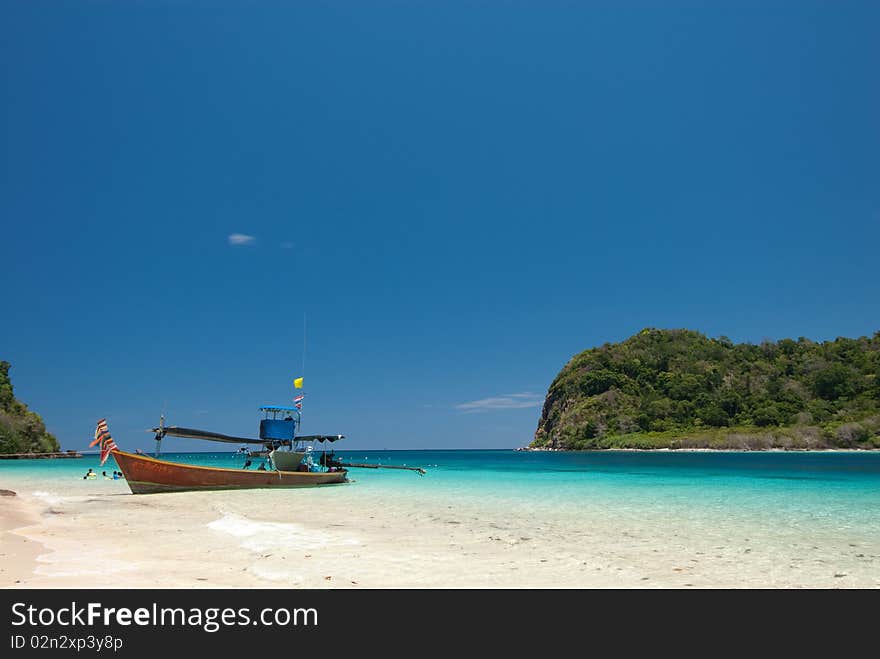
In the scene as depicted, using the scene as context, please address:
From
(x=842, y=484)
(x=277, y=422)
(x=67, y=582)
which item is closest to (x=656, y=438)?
(x=842, y=484)

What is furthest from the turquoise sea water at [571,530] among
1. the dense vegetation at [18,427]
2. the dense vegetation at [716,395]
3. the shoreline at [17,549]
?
the dense vegetation at [716,395]

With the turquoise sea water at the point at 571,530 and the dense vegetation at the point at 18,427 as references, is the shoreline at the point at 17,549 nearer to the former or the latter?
the turquoise sea water at the point at 571,530

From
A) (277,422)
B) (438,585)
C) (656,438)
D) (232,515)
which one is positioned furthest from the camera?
(656,438)

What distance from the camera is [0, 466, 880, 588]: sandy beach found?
8.93 metres

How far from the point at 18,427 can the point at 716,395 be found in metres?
173

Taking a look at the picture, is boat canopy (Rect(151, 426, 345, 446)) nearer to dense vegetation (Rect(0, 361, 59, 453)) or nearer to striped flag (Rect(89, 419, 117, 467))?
striped flag (Rect(89, 419, 117, 467))

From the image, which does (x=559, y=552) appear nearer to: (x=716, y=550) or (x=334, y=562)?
(x=716, y=550)

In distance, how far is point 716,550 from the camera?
12.4m

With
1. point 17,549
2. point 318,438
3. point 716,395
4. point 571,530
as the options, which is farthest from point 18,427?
point 716,395

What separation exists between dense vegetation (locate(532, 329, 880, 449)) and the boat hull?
128 m

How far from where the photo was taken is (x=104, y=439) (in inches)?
1019

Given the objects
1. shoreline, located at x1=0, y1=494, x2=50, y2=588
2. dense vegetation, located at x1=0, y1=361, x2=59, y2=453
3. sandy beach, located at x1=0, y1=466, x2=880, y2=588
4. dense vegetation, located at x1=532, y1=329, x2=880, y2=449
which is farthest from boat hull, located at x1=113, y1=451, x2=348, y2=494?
dense vegetation, located at x1=532, y1=329, x2=880, y2=449

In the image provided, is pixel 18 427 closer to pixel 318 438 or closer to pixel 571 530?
pixel 318 438
